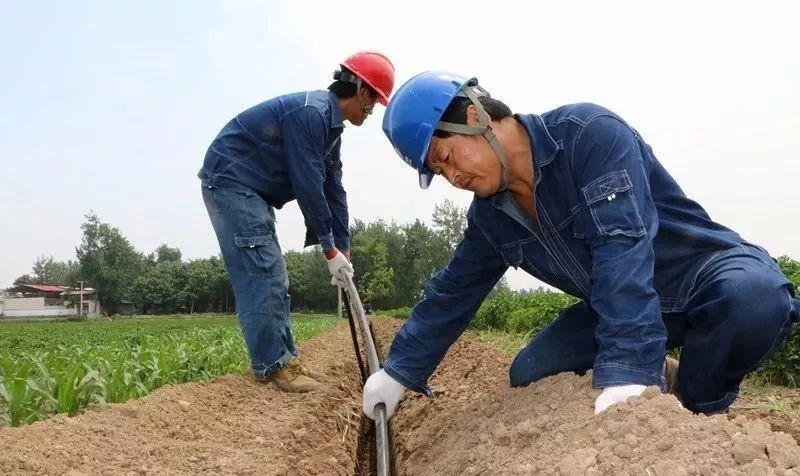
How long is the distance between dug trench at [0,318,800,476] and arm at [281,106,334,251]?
1.12 m

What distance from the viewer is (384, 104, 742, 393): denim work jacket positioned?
1688 millimetres

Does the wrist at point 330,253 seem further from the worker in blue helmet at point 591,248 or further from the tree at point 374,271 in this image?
the tree at point 374,271

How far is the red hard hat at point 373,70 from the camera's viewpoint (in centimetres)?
366

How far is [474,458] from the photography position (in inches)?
73.3

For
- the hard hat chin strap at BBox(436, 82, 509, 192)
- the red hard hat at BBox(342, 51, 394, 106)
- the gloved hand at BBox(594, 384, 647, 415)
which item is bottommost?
the gloved hand at BBox(594, 384, 647, 415)

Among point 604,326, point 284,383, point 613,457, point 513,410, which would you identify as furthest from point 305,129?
point 613,457

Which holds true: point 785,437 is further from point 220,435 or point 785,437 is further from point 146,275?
point 146,275

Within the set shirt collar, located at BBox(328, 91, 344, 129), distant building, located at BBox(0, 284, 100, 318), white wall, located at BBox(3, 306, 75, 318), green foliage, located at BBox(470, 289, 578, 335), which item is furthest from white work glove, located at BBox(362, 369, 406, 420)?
white wall, located at BBox(3, 306, 75, 318)

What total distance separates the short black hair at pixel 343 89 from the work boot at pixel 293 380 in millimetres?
1611

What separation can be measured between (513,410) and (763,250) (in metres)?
1.13

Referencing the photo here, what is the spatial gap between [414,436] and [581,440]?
1.37m

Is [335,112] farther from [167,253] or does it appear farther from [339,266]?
[167,253]

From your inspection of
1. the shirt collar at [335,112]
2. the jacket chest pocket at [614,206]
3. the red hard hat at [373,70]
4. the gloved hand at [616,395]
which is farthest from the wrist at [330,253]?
the gloved hand at [616,395]

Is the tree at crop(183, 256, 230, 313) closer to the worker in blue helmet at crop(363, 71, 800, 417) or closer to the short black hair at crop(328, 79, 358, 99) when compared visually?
the short black hair at crop(328, 79, 358, 99)
